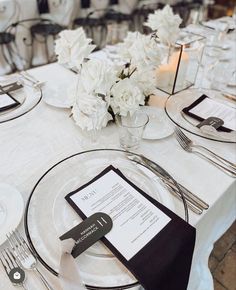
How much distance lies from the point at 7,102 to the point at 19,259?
56 cm

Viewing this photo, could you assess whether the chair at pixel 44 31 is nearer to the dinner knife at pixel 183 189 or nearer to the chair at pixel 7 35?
the chair at pixel 7 35

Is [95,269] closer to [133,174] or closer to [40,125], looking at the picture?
[133,174]

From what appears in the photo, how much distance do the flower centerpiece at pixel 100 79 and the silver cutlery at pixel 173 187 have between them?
135 millimetres

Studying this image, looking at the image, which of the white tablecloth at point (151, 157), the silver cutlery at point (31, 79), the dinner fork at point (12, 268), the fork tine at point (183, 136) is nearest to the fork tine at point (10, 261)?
the dinner fork at point (12, 268)

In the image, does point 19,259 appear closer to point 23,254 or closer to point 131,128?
point 23,254

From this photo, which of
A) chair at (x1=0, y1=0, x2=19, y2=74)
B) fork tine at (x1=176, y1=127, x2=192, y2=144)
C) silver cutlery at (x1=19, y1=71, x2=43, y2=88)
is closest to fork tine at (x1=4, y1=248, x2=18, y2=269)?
fork tine at (x1=176, y1=127, x2=192, y2=144)

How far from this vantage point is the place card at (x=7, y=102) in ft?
2.79

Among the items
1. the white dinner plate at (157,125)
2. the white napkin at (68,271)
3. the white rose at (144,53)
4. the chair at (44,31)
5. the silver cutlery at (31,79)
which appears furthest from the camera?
the chair at (44,31)

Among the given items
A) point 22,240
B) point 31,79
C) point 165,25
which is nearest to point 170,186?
point 22,240

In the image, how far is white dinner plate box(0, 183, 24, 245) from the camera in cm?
52

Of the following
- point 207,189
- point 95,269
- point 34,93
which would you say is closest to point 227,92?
point 207,189

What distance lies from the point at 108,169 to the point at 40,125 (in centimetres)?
31

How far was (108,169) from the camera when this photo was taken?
66 centimetres

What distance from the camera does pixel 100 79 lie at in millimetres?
572
